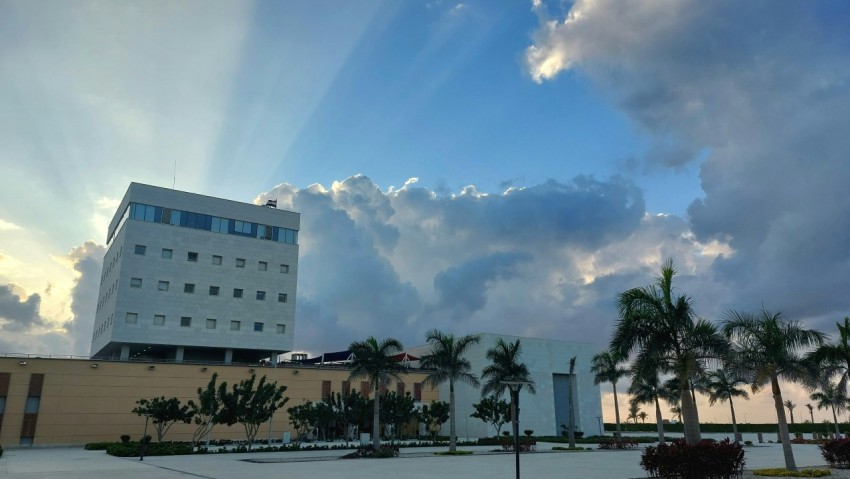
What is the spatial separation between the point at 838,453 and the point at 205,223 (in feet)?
214

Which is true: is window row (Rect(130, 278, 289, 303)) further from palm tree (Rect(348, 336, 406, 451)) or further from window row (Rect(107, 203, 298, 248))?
palm tree (Rect(348, 336, 406, 451))

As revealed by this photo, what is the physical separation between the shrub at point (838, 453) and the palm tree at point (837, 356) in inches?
142

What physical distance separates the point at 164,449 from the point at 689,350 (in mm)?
34980

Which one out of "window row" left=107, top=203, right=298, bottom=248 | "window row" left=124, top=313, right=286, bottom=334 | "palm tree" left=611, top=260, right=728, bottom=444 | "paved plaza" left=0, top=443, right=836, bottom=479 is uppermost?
"window row" left=107, top=203, right=298, bottom=248

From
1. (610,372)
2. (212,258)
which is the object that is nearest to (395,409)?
(610,372)

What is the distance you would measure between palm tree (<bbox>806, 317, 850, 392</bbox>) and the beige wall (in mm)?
50469

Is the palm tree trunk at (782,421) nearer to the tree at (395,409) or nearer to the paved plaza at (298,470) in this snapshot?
the paved plaza at (298,470)

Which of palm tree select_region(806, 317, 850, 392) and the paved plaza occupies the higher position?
palm tree select_region(806, 317, 850, 392)

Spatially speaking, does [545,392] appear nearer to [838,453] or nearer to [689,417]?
[838,453]

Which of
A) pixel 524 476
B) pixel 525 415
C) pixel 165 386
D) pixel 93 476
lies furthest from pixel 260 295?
pixel 524 476

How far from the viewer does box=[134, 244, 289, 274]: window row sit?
6569cm

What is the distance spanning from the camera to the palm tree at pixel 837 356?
94.5 feet

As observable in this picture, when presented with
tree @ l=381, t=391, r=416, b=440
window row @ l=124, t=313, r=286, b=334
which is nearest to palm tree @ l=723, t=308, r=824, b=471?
tree @ l=381, t=391, r=416, b=440

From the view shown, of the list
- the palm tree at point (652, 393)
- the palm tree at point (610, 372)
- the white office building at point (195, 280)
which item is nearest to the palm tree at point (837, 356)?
the palm tree at point (652, 393)
